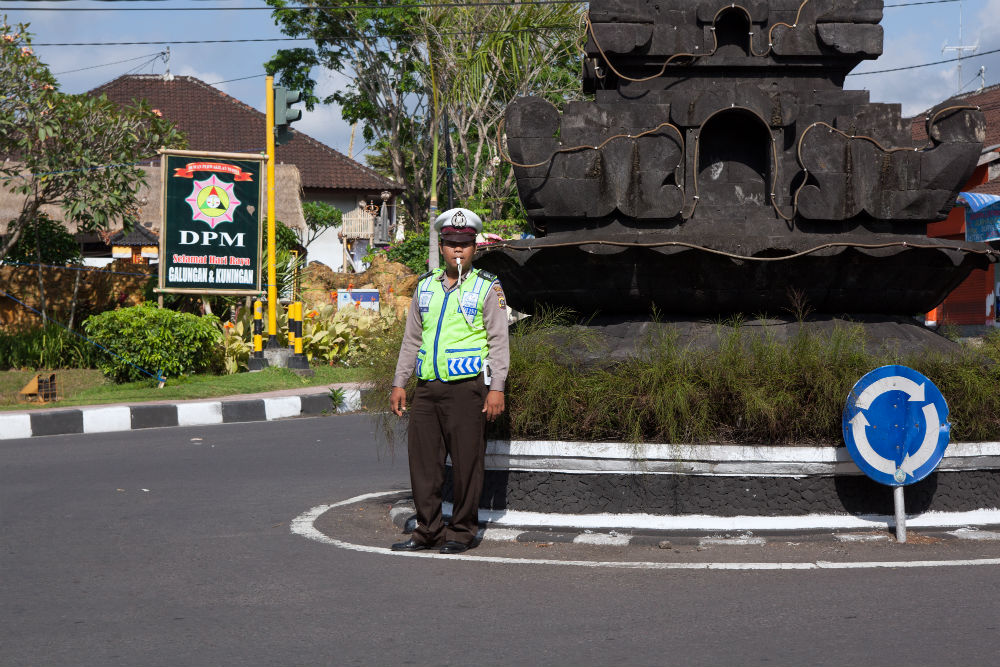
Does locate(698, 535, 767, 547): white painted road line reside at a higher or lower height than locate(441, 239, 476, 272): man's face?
lower

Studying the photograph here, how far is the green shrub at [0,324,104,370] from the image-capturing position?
628 inches

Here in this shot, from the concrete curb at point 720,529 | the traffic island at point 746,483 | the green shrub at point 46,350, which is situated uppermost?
the green shrub at point 46,350

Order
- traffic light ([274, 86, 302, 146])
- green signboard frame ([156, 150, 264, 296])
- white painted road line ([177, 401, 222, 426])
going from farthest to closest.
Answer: traffic light ([274, 86, 302, 146])
green signboard frame ([156, 150, 264, 296])
white painted road line ([177, 401, 222, 426])

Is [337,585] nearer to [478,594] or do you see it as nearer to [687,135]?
[478,594]

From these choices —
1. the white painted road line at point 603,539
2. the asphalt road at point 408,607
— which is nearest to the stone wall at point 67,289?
the asphalt road at point 408,607

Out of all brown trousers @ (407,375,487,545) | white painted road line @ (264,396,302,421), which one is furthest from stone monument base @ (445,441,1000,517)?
white painted road line @ (264,396,302,421)

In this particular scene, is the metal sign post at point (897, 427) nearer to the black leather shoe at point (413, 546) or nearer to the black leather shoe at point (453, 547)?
the black leather shoe at point (453, 547)

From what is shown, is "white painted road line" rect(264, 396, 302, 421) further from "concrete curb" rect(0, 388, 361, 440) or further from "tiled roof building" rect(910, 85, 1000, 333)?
"tiled roof building" rect(910, 85, 1000, 333)

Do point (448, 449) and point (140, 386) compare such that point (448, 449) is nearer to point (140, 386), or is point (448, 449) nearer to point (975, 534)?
→ point (975, 534)

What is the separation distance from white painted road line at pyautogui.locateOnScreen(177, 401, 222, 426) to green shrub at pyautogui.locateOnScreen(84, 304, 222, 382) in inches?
77.7

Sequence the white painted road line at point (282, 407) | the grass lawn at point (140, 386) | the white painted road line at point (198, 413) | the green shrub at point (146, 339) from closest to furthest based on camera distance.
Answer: the white painted road line at point (198, 413) → the white painted road line at point (282, 407) → the grass lawn at point (140, 386) → the green shrub at point (146, 339)

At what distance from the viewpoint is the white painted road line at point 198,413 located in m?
13.0

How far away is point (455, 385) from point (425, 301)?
17.9 inches

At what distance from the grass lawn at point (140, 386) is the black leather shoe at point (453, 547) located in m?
8.90
